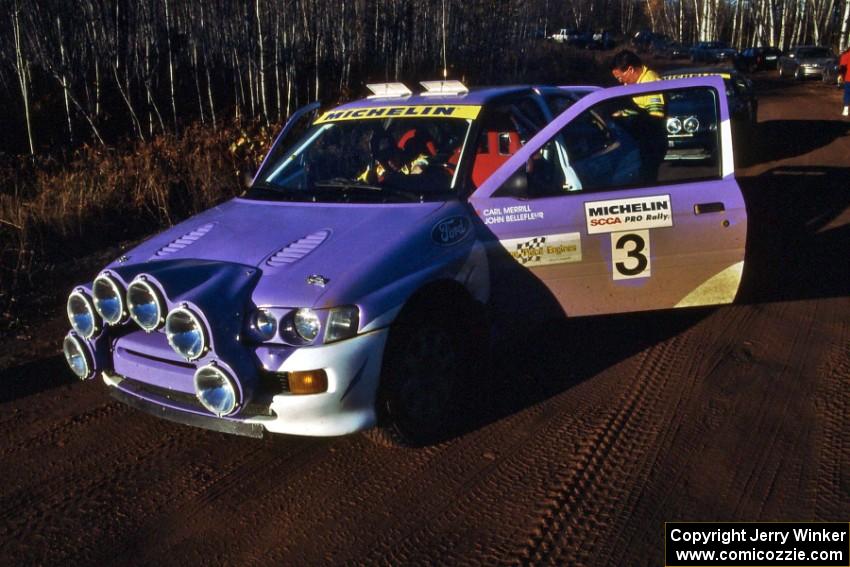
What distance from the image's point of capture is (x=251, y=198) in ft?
16.2

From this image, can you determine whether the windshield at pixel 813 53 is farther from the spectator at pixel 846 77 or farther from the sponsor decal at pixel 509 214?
the sponsor decal at pixel 509 214

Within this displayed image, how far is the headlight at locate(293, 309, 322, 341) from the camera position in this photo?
3512 mm

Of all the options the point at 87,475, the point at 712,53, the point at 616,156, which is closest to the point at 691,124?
the point at 616,156

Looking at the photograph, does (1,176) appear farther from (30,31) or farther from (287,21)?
(287,21)

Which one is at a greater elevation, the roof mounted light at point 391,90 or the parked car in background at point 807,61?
the roof mounted light at point 391,90

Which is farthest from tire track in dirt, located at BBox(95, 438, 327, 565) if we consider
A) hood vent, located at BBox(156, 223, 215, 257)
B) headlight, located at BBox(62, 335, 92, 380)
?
hood vent, located at BBox(156, 223, 215, 257)

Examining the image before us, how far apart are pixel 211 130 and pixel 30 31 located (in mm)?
2666

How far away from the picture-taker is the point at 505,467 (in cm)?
386

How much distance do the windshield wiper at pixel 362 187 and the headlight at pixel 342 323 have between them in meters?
1.08

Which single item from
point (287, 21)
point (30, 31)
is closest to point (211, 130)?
point (30, 31)

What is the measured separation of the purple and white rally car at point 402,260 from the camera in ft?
11.6

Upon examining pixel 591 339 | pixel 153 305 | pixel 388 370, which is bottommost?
pixel 591 339

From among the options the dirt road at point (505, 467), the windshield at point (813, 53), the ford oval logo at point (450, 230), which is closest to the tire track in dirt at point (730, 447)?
the dirt road at point (505, 467)

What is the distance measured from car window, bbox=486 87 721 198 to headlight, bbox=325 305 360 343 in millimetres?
1346
